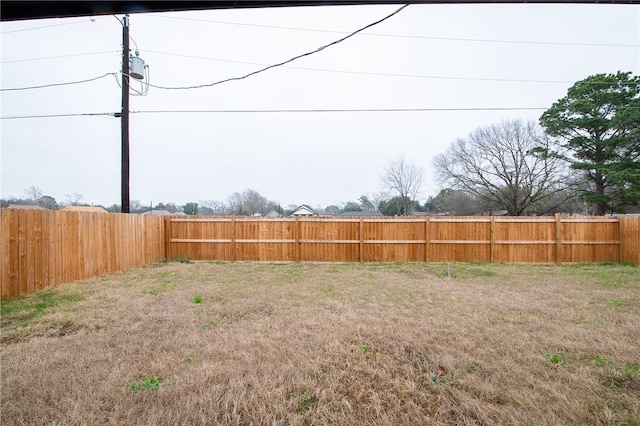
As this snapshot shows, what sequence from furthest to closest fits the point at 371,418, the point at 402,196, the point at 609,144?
the point at 402,196 < the point at 609,144 < the point at 371,418

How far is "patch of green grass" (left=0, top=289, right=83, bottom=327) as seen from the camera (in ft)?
12.3

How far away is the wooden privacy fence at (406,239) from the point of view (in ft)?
28.0

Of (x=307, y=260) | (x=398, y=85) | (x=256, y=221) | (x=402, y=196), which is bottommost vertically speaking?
(x=307, y=260)

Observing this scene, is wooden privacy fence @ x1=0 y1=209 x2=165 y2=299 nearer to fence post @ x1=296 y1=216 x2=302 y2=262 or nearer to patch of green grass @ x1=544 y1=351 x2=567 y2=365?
fence post @ x1=296 y1=216 x2=302 y2=262

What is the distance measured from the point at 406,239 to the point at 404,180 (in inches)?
1004

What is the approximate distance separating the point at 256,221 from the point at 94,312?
5519mm

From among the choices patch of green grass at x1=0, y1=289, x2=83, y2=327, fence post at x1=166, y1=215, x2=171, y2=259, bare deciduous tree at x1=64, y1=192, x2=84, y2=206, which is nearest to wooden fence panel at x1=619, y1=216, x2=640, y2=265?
patch of green grass at x1=0, y1=289, x2=83, y2=327

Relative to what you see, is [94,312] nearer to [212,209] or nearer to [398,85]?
[398,85]

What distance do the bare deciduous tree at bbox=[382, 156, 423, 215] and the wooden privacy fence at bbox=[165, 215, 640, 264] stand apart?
24500 mm

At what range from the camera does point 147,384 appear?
7.05 ft

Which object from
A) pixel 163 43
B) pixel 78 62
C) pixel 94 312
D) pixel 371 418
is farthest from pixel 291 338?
pixel 78 62

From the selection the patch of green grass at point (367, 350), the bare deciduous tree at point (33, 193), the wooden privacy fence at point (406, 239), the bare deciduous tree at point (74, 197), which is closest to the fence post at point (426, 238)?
the wooden privacy fence at point (406, 239)

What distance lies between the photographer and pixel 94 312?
4035 millimetres

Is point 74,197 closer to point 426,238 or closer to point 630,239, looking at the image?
point 426,238
